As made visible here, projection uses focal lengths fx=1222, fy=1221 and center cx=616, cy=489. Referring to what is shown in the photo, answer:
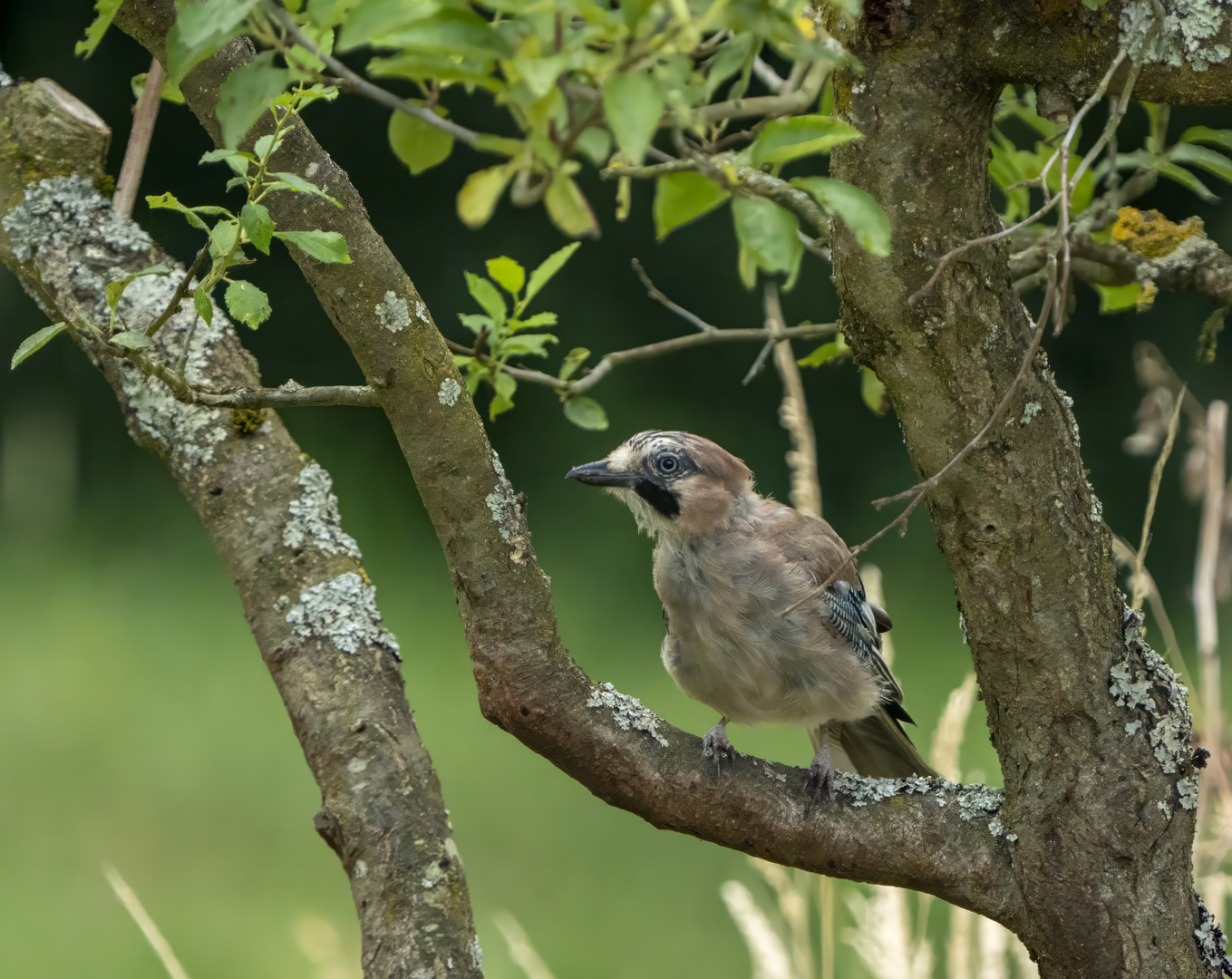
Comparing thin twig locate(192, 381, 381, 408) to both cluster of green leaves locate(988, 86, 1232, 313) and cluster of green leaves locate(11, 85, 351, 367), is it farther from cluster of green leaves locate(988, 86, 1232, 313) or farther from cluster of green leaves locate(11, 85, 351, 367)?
cluster of green leaves locate(988, 86, 1232, 313)

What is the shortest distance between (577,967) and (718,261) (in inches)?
90.9

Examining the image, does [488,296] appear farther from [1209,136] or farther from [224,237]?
[1209,136]

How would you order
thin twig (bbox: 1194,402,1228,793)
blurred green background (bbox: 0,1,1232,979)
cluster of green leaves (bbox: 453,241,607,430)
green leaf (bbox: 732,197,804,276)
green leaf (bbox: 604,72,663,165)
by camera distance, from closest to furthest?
green leaf (bbox: 604,72,663,165) → green leaf (bbox: 732,197,804,276) → cluster of green leaves (bbox: 453,241,607,430) → thin twig (bbox: 1194,402,1228,793) → blurred green background (bbox: 0,1,1232,979)

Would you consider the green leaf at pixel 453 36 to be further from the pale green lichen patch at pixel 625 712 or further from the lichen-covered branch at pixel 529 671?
the pale green lichen patch at pixel 625 712

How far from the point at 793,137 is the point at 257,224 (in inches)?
15.7

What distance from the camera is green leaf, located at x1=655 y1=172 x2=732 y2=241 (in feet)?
2.48

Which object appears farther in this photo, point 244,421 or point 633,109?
point 244,421

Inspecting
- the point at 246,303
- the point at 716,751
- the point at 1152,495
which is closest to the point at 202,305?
the point at 246,303

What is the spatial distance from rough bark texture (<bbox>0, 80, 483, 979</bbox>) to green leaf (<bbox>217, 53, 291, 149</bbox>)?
2.07 feet

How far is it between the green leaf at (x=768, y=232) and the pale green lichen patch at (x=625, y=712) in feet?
2.08

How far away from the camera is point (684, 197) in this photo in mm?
762

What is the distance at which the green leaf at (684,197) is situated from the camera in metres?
0.76

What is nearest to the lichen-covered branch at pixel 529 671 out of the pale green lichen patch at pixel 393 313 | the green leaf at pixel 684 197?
the pale green lichen patch at pixel 393 313

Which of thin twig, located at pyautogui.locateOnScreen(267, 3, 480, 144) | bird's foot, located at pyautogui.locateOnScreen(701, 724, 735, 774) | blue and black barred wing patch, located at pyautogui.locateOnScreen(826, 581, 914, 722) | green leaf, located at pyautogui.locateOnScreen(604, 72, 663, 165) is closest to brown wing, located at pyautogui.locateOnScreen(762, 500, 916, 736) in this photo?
blue and black barred wing patch, located at pyautogui.locateOnScreen(826, 581, 914, 722)
